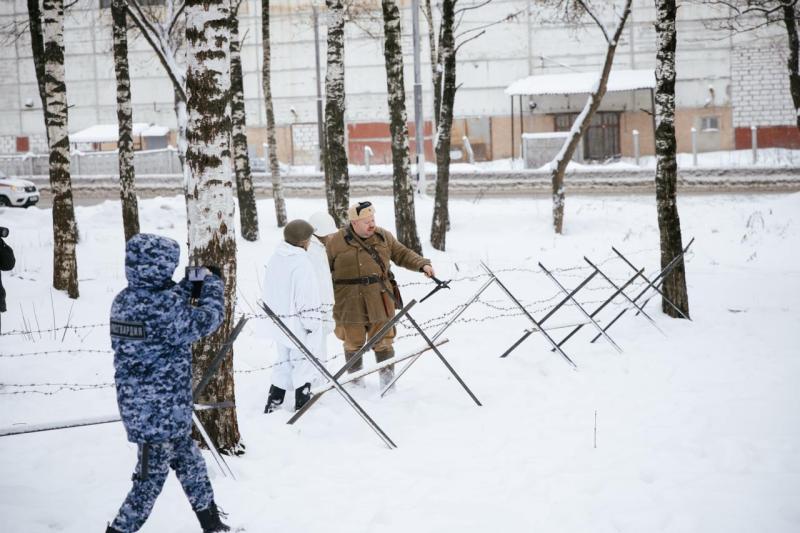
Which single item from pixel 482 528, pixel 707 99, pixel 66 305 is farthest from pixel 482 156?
pixel 482 528

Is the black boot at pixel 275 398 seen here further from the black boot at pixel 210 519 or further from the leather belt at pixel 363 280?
the black boot at pixel 210 519

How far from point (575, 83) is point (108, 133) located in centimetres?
2028

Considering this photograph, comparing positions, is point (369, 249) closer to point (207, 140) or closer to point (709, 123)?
point (207, 140)

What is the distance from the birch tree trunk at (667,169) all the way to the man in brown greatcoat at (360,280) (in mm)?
4326

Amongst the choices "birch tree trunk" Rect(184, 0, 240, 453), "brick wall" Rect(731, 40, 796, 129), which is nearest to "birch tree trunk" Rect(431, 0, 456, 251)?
"birch tree trunk" Rect(184, 0, 240, 453)

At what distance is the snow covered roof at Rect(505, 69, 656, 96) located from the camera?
33938 millimetres

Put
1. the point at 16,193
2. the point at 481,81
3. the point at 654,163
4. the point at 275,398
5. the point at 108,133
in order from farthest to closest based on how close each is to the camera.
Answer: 1. the point at 108,133
2. the point at 481,81
3. the point at 654,163
4. the point at 16,193
5. the point at 275,398

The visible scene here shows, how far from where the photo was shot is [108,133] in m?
39.8

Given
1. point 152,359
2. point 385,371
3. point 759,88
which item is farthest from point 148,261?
point 759,88

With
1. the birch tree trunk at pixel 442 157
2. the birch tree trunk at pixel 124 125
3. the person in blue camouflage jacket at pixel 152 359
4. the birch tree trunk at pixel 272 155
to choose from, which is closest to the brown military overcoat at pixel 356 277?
the person in blue camouflage jacket at pixel 152 359

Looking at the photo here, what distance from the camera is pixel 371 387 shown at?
8.55 m

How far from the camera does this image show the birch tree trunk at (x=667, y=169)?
35.6ft

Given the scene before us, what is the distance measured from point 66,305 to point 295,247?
5.10 meters

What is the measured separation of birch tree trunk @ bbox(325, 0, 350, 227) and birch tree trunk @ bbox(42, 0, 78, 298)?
352 cm
